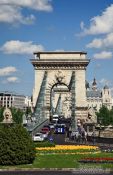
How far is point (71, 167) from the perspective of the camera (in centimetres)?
2494

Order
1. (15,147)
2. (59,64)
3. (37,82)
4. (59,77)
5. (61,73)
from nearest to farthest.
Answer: (15,147), (59,77), (59,64), (37,82), (61,73)

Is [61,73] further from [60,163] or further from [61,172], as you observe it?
[61,172]

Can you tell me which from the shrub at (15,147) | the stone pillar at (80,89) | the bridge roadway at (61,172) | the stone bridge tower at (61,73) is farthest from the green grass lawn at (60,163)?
the stone pillar at (80,89)

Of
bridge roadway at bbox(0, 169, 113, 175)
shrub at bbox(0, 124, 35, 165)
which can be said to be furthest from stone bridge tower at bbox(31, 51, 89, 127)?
bridge roadway at bbox(0, 169, 113, 175)

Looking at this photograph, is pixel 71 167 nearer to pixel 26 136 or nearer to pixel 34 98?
pixel 26 136

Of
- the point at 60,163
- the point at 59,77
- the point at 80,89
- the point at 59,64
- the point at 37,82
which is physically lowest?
the point at 60,163

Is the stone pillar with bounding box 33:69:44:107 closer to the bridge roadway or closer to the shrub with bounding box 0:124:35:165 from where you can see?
the shrub with bounding box 0:124:35:165

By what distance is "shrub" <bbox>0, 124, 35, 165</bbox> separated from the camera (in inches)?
1001

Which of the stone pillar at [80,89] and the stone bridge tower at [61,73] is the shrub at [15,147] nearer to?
the stone bridge tower at [61,73]

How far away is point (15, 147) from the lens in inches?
1006

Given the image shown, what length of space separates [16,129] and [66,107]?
16640 centimetres

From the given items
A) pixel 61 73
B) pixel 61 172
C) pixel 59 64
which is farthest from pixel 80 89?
pixel 61 172

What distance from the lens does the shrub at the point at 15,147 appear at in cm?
2542

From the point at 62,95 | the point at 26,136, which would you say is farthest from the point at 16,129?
the point at 62,95
